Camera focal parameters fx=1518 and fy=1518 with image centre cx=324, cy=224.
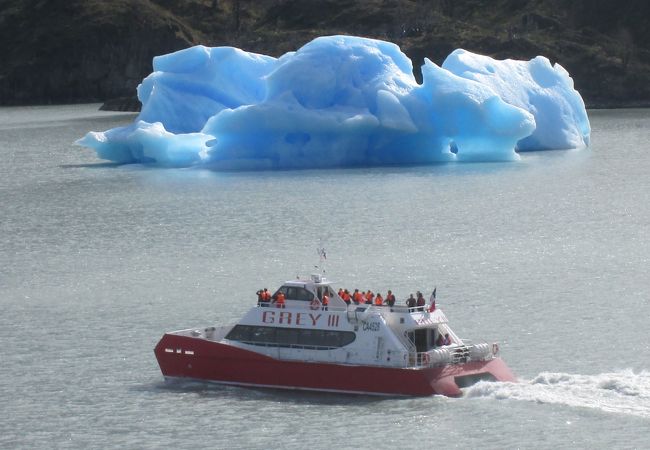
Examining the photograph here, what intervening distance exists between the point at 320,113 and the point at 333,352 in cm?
3177

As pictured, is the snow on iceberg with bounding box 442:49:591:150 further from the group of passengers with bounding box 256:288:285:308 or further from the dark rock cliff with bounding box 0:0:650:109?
the group of passengers with bounding box 256:288:285:308

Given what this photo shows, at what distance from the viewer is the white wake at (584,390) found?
2541 centimetres

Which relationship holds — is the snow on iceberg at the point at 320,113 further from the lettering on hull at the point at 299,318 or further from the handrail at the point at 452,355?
the handrail at the point at 452,355

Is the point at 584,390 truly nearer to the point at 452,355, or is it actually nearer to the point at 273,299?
the point at 452,355

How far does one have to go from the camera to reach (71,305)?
35.4 m

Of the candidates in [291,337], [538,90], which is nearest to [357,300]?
[291,337]

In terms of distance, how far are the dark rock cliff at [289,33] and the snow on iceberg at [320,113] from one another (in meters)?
38.2

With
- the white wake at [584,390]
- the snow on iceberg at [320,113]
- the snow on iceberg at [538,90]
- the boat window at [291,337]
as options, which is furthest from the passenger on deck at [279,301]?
the snow on iceberg at [538,90]

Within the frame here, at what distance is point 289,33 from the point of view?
4264 inches

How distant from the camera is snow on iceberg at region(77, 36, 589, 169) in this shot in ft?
190

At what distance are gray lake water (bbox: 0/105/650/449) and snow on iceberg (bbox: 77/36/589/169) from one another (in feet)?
3.92

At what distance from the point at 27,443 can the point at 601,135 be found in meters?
59.1

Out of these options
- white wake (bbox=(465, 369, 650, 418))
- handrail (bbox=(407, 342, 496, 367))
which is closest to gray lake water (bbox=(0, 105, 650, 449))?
white wake (bbox=(465, 369, 650, 418))

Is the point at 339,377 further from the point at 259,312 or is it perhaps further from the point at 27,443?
the point at 27,443
